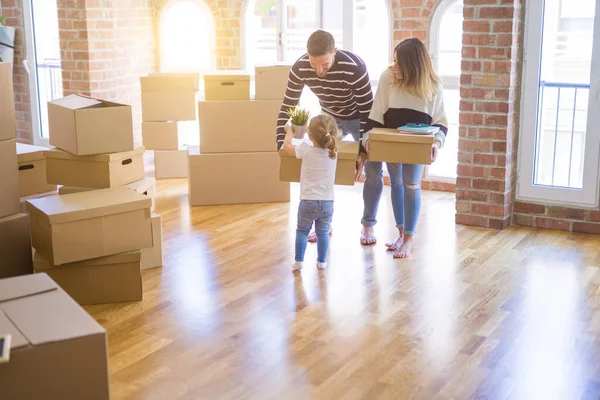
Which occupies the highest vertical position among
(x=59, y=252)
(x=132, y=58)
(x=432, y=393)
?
(x=132, y=58)

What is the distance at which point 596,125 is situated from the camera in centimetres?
504

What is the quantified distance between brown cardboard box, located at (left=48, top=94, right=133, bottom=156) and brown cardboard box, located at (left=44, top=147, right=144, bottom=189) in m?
0.04

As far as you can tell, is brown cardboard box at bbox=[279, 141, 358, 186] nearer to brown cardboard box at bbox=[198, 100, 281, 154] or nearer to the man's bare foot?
the man's bare foot

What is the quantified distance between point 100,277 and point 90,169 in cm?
68

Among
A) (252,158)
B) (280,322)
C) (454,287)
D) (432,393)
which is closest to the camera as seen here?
(432,393)

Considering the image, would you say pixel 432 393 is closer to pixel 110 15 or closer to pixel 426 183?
pixel 426 183

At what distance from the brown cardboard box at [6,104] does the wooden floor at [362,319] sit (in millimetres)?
986

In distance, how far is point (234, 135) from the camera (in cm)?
577

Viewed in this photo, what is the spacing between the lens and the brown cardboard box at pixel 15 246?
4055 millimetres

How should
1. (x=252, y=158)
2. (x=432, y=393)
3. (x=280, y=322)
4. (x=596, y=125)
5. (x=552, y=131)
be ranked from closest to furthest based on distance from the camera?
1. (x=432, y=393)
2. (x=280, y=322)
3. (x=596, y=125)
4. (x=552, y=131)
5. (x=252, y=158)

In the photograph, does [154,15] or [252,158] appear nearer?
[252,158]

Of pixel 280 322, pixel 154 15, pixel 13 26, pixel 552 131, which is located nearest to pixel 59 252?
pixel 280 322

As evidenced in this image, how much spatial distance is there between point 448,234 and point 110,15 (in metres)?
3.41

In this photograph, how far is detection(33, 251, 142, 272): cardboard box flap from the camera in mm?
3877
